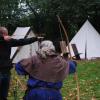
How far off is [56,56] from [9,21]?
2693 centimetres

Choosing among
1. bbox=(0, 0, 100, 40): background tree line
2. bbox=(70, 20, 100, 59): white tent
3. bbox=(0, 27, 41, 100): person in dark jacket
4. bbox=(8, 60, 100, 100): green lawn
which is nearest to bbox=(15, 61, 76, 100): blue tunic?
bbox=(0, 27, 41, 100): person in dark jacket

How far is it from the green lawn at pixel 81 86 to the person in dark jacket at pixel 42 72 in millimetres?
2114

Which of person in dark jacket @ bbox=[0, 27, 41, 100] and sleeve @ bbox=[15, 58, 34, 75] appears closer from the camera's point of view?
sleeve @ bbox=[15, 58, 34, 75]

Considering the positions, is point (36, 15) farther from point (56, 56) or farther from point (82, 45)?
point (56, 56)

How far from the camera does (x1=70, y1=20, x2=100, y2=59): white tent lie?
28750mm

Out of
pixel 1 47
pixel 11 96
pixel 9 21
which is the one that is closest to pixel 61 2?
pixel 9 21

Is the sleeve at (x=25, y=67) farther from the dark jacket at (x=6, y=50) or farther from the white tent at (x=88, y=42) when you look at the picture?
the white tent at (x=88, y=42)

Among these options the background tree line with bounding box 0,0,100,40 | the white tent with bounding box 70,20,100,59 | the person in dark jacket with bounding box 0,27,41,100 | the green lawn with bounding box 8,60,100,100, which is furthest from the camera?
the background tree line with bounding box 0,0,100,40

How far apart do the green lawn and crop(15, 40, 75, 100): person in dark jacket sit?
6.94ft

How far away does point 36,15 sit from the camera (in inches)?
1358

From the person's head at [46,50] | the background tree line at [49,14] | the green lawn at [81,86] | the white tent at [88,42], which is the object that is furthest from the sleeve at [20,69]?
the background tree line at [49,14]

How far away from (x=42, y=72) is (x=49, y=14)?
2591 cm

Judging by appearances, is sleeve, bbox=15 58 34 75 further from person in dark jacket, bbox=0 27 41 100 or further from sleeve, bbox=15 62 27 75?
person in dark jacket, bbox=0 27 41 100

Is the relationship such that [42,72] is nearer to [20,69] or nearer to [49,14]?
[20,69]
